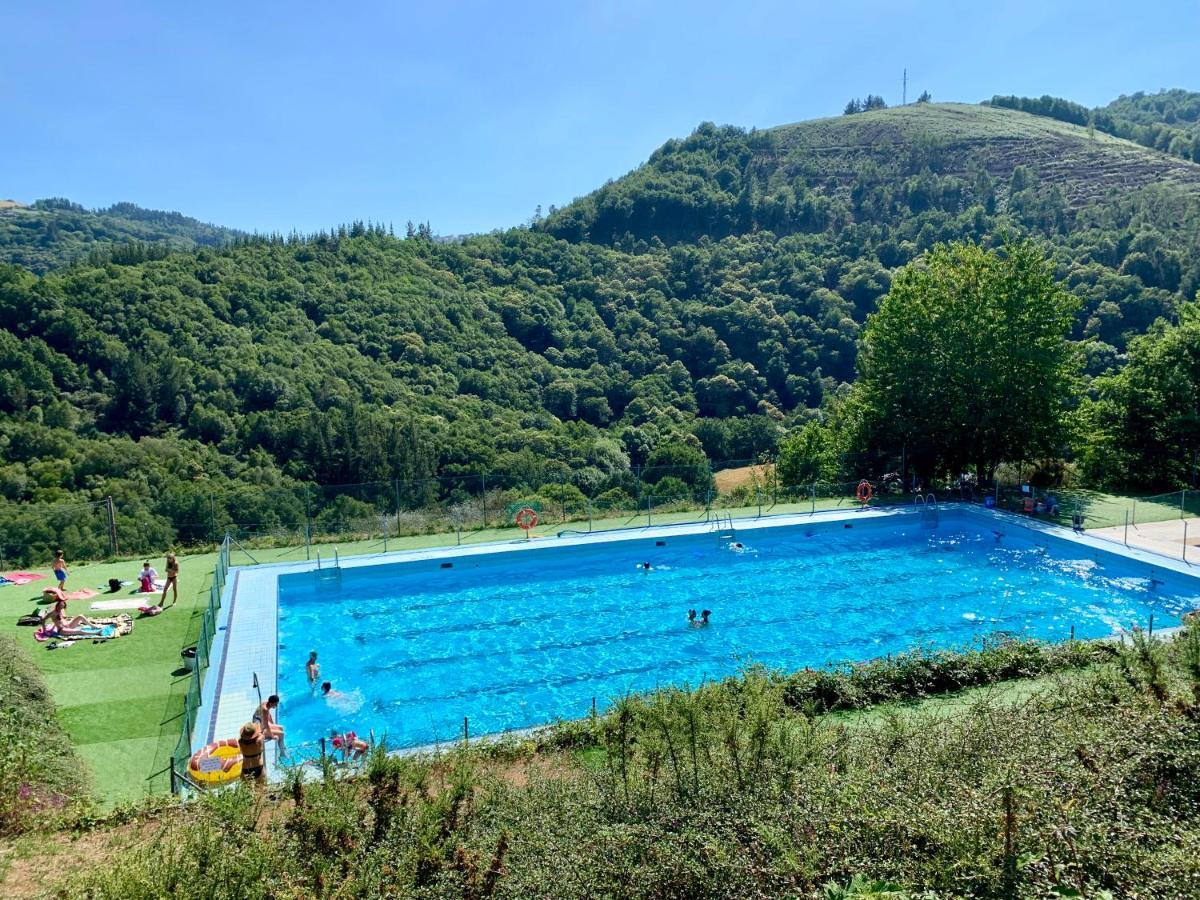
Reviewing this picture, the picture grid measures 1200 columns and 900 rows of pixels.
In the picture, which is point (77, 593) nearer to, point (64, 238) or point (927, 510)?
point (927, 510)

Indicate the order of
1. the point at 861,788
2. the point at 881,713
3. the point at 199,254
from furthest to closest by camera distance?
the point at 199,254, the point at 881,713, the point at 861,788

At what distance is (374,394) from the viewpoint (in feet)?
173

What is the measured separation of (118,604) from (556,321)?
57451 millimetres

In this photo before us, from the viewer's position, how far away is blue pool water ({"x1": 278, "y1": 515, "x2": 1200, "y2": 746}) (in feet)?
42.7

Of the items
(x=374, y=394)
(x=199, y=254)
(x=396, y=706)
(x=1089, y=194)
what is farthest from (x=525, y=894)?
(x=1089, y=194)

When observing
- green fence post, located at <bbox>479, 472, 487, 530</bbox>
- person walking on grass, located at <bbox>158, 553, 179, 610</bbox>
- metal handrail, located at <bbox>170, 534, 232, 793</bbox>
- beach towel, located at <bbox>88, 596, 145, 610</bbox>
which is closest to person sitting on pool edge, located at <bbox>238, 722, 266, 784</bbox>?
metal handrail, located at <bbox>170, 534, 232, 793</bbox>

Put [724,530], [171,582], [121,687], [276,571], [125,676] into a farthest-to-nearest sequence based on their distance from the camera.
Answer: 1. [724,530]
2. [276,571]
3. [171,582]
4. [125,676]
5. [121,687]

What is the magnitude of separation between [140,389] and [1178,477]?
153 feet

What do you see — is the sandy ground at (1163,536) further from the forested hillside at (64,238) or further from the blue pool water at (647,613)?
the forested hillside at (64,238)

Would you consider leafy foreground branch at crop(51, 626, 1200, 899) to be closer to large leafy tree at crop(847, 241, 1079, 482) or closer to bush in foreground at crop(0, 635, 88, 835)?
bush in foreground at crop(0, 635, 88, 835)

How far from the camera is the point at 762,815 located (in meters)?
5.58

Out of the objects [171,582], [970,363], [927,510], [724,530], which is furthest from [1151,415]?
[171,582]

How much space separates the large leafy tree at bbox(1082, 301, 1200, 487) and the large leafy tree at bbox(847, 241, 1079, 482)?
2200 mm

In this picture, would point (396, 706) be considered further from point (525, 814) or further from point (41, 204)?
point (41, 204)
